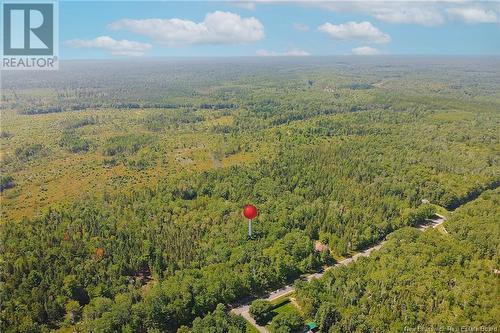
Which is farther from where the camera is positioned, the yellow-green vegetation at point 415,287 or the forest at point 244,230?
the forest at point 244,230

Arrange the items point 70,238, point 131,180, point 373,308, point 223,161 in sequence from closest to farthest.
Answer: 1. point 373,308
2. point 70,238
3. point 131,180
4. point 223,161

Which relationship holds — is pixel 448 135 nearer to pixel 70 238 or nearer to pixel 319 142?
pixel 319 142

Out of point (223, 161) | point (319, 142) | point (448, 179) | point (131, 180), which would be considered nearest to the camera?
point (448, 179)

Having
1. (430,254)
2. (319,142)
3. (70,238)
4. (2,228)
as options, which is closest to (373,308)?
(430,254)

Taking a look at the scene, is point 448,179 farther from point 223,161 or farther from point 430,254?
point 223,161

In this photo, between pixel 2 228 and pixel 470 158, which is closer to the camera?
pixel 2 228

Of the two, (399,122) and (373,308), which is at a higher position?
(399,122)

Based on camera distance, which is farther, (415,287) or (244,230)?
(244,230)

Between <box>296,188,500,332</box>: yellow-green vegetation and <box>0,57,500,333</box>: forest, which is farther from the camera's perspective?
<box>0,57,500,333</box>: forest

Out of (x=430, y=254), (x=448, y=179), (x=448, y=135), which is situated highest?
(x=448, y=135)

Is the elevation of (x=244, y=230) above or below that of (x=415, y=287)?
above
